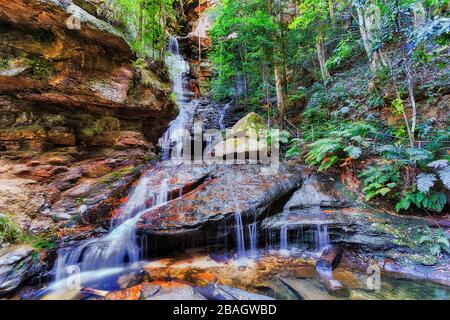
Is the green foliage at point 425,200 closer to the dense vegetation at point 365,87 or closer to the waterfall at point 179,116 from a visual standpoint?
the dense vegetation at point 365,87

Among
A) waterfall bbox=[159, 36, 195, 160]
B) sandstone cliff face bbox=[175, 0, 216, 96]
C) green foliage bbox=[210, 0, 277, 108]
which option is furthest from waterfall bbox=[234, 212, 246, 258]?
sandstone cliff face bbox=[175, 0, 216, 96]

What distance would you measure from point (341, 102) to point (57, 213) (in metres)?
9.49

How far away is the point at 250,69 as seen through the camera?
11789mm

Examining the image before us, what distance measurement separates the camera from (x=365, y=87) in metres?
8.16

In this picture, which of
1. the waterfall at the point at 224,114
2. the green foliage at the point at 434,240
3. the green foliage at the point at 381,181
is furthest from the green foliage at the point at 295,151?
the waterfall at the point at 224,114

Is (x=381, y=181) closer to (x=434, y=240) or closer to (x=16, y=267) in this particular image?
(x=434, y=240)

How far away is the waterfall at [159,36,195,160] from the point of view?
1055 cm

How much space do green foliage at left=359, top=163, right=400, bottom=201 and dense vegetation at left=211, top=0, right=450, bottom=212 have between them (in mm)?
21

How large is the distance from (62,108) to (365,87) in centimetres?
988

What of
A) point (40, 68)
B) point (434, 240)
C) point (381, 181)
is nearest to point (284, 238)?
point (381, 181)

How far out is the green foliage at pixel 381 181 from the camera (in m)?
4.88

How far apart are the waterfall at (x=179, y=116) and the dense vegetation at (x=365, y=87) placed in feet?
10.1
